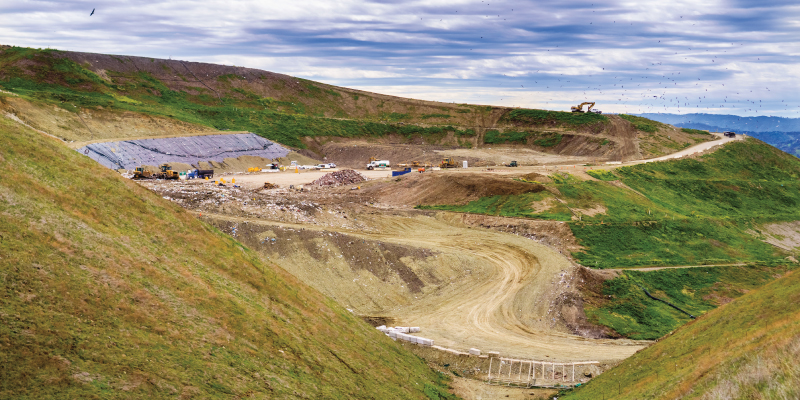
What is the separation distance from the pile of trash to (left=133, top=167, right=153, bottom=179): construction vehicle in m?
21.1

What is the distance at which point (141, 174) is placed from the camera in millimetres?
76250

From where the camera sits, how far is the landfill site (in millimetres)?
35906

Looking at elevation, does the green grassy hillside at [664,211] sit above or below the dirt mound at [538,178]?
below

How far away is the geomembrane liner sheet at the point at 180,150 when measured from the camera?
80.5m

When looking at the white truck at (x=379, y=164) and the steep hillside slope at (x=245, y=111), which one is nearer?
the steep hillside slope at (x=245, y=111)

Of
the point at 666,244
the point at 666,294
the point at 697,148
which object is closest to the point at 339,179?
the point at 666,244

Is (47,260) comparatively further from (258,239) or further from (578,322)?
(578,322)

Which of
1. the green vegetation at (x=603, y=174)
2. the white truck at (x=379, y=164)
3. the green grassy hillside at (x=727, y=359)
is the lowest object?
the green grassy hillside at (x=727, y=359)

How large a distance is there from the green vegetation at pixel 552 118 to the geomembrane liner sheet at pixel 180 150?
172ft

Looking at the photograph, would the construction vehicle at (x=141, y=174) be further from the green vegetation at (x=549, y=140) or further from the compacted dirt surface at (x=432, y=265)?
the green vegetation at (x=549, y=140)

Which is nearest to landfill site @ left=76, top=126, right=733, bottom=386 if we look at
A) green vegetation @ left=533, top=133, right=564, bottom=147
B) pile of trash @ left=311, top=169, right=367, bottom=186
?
pile of trash @ left=311, top=169, right=367, bottom=186

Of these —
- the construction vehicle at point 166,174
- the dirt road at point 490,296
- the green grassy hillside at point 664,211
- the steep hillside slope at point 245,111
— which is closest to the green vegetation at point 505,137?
the steep hillside slope at point 245,111

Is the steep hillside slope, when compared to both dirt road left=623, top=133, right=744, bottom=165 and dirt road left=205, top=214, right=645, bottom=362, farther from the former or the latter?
dirt road left=205, top=214, right=645, bottom=362

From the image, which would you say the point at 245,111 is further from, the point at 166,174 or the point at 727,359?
the point at 727,359
